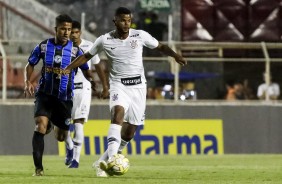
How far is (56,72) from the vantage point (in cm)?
1627

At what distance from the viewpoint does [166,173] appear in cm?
1631

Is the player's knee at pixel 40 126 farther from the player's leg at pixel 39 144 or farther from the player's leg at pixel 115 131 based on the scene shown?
the player's leg at pixel 115 131

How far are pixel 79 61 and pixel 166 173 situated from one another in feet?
6.91

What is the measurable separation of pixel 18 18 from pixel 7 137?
5787 mm

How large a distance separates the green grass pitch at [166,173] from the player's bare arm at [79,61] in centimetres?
146

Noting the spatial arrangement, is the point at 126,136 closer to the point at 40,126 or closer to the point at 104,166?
the point at 40,126

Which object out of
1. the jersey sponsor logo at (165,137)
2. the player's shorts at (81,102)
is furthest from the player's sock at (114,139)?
the jersey sponsor logo at (165,137)

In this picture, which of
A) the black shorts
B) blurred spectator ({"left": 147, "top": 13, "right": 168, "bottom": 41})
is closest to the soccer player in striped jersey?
the black shorts

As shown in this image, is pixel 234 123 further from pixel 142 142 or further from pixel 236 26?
pixel 236 26

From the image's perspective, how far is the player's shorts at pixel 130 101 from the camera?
15.3m

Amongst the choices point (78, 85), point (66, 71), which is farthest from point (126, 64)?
point (78, 85)

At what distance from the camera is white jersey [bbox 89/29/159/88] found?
15461mm

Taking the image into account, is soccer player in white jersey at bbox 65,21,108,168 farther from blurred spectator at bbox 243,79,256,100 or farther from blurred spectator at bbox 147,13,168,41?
blurred spectator at bbox 147,13,168,41

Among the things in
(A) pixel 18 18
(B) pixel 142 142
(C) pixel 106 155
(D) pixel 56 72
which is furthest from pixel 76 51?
(A) pixel 18 18
